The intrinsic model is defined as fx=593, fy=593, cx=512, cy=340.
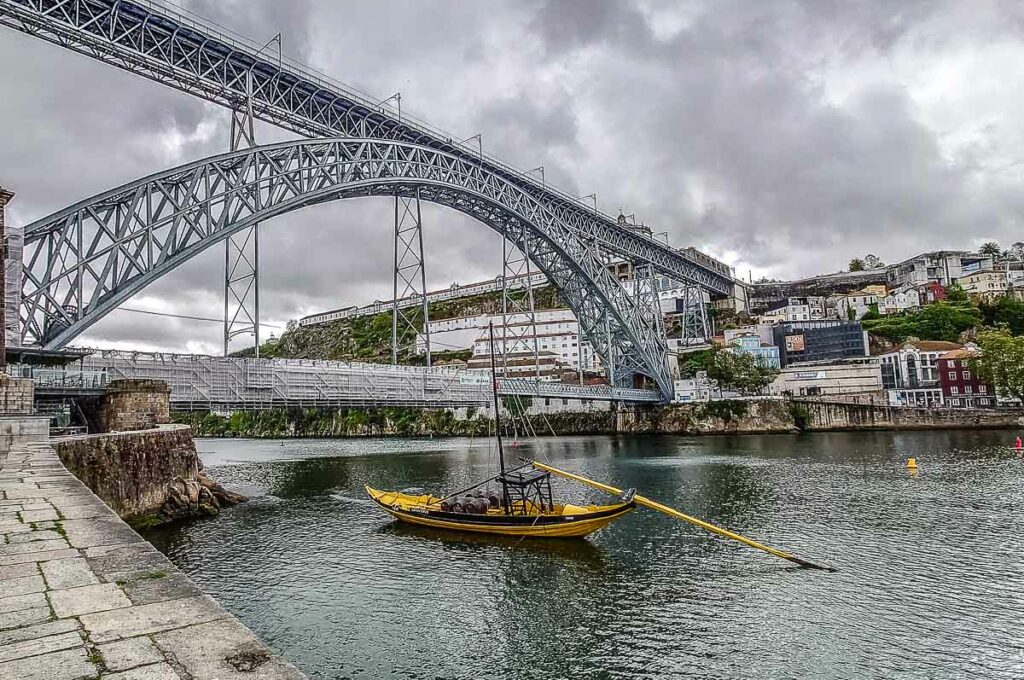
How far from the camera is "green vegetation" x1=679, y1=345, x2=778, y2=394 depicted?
66500mm

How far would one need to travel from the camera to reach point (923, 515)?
64.9 feet

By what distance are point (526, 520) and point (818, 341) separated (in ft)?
249

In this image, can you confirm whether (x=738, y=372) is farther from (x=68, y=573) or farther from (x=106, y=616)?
(x=106, y=616)

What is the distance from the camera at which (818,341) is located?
8106 centimetres

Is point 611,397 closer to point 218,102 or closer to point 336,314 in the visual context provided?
point 218,102

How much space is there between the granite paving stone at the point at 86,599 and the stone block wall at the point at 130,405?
21.5m

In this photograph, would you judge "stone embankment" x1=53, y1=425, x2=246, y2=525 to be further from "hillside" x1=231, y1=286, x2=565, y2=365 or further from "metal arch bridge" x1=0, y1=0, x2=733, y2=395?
"hillside" x1=231, y1=286, x2=565, y2=365

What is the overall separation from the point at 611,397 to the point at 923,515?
1562 inches

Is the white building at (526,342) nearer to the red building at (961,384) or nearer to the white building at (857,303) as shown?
the red building at (961,384)

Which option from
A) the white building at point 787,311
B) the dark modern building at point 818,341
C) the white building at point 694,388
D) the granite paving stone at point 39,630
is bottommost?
the granite paving stone at point 39,630

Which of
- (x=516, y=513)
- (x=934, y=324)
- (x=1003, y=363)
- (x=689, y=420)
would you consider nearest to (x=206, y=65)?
(x=516, y=513)

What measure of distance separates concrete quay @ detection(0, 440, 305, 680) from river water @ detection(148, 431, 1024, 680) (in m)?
5.57

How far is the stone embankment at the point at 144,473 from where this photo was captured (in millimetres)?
15422

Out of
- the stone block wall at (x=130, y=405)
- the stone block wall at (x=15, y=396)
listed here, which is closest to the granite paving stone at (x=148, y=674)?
the stone block wall at (x=15, y=396)
